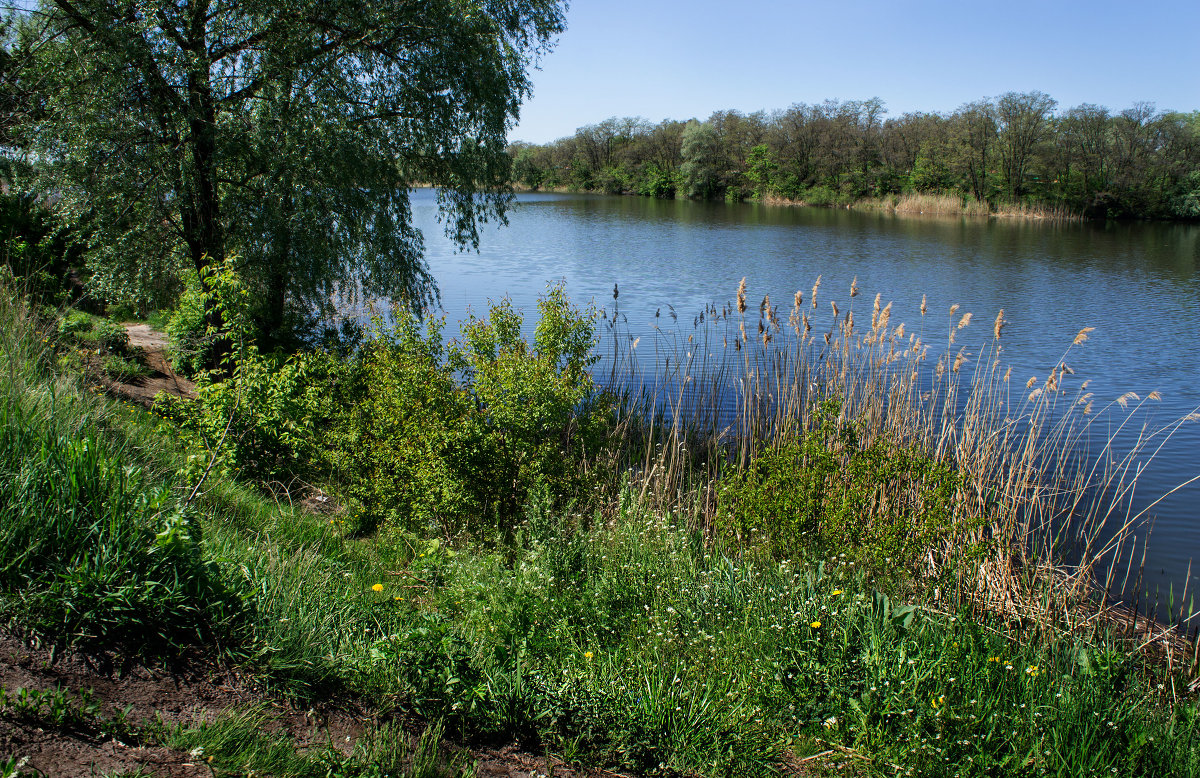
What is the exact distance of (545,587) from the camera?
4.85m

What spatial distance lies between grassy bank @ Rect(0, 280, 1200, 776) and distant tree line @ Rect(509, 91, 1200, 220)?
42275mm

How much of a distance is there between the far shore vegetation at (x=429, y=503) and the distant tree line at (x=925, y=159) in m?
36.2

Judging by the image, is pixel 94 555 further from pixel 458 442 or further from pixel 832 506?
pixel 832 506

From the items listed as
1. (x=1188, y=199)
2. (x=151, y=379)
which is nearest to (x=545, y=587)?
(x=151, y=379)

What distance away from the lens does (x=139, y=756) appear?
2746 millimetres

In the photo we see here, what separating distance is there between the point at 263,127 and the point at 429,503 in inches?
286

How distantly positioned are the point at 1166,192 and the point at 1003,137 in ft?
39.7

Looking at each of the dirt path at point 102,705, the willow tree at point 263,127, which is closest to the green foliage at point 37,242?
the willow tree at point 263,127

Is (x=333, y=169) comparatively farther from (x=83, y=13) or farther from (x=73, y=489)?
(x=73, y=489)

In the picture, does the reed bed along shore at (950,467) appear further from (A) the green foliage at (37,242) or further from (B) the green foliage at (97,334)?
(A) the green foliage at (37,242)

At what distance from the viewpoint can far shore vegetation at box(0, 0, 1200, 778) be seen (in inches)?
137

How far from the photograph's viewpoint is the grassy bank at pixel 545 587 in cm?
349

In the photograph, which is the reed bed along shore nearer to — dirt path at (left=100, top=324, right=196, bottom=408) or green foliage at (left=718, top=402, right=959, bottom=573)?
green foliage at (left=718, top=402, right=959, bottom=573)

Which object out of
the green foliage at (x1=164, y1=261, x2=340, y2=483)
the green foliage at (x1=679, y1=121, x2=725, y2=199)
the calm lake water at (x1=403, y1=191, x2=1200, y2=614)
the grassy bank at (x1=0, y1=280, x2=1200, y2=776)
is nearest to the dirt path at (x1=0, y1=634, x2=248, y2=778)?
the grassy bank at (x1=0, y1=280, x2=1200, y2=776)
